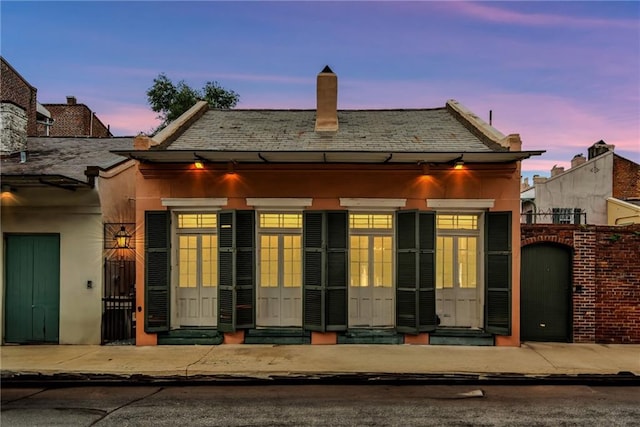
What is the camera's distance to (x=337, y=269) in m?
8.79

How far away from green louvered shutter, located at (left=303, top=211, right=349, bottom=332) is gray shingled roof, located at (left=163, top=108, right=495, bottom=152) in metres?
1.57

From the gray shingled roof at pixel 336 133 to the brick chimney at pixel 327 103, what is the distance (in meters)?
0.27

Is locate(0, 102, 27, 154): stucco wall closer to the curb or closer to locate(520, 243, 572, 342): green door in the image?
the curb

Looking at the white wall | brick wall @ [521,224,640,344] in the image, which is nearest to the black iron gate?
brick wall @ [521,224,640,344]

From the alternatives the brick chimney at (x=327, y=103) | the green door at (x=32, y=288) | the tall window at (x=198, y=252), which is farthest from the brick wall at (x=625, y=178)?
the green door at (x=32, y=288)

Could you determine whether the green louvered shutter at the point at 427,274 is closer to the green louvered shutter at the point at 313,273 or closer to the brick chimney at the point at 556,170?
the green louvered shutter at the point at 313,273

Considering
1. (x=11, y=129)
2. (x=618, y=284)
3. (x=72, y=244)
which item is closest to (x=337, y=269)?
(x=72, y=244)

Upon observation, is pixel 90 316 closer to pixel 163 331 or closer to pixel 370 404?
pixel 163 331

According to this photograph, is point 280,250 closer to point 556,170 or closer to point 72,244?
point 72,244

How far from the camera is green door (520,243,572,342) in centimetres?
892

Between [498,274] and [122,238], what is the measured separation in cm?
798

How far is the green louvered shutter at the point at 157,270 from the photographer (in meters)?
8.70

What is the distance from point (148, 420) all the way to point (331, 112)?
768 cm

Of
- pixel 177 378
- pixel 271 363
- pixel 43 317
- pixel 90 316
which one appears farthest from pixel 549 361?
pixel 43 317
